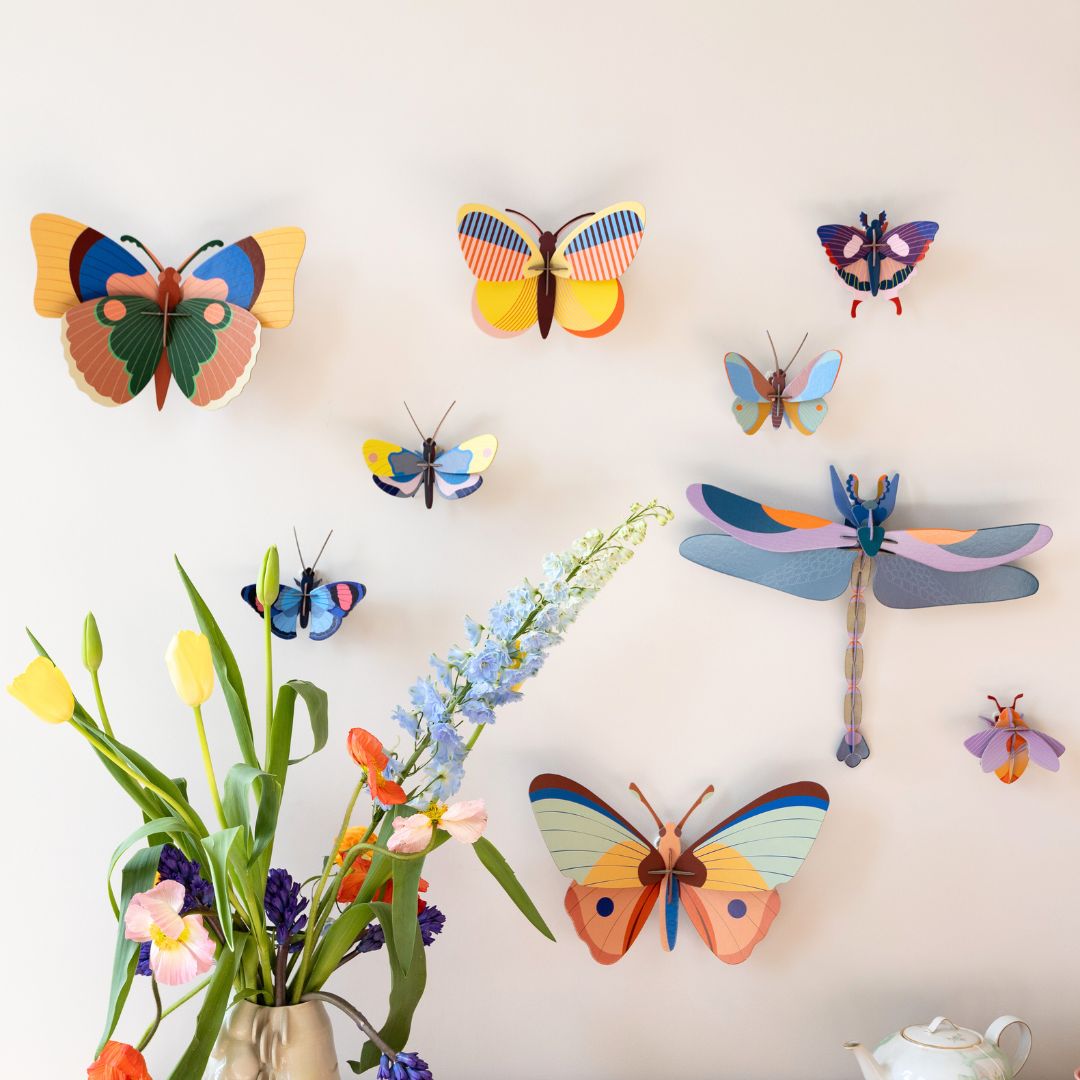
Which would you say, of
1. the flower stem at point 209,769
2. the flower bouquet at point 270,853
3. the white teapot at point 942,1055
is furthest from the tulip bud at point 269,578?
the white teapot at point 942,1055

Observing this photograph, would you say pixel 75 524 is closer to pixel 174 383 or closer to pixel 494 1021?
pixel 174 383

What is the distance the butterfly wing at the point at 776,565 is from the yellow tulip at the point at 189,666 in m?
0.55

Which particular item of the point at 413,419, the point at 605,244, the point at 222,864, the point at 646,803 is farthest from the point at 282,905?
the point at 605,244

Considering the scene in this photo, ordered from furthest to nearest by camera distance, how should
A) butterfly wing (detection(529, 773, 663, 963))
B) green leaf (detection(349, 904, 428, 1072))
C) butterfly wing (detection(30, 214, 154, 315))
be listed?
butterfly wing (detection(529, 773, 663, 963)) → butterfly wing (detection(30, 214, 154, 315)) → green leaf (detection(349, 904, 428, 1072))

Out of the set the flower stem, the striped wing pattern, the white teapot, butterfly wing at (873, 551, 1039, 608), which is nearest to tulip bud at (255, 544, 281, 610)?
the flower stem

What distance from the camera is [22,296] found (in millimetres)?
1129

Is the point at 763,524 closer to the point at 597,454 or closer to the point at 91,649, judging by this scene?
the point at 597,454

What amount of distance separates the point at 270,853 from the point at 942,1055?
738 mm

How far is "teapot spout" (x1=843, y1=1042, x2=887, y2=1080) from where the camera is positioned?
3.59 feet

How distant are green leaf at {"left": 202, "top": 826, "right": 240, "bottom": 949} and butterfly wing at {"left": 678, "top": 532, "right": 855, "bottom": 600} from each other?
1.94 feet

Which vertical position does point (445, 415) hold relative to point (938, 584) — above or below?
above

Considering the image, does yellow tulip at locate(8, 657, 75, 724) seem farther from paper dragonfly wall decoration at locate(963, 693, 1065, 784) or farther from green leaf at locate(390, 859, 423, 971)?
paper dragonfly wall decoration at locate(963, 693, 1065, 784)

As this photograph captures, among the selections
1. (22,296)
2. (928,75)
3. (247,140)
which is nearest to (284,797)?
(22,296)

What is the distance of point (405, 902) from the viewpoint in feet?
2.95
